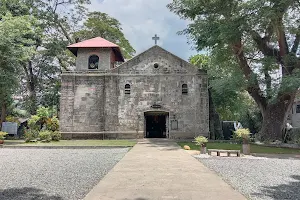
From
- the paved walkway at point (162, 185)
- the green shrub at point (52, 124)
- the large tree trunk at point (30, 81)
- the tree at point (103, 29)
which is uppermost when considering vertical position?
the tree at point (103, 29)

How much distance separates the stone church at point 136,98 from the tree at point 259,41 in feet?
11.4

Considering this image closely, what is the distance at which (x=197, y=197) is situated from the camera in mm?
5023

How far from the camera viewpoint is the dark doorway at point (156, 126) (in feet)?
76.9

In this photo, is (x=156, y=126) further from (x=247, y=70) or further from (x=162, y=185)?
(x=162, y=185)

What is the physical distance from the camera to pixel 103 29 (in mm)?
32844

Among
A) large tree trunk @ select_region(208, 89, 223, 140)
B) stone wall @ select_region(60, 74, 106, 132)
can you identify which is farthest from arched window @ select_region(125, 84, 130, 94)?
large tree trunk @ select_region(208, 89, 223, 140)

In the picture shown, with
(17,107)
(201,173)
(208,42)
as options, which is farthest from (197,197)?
(17,107)

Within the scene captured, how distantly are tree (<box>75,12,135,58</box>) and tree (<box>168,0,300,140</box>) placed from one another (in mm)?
15047

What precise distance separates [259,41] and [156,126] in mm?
10916

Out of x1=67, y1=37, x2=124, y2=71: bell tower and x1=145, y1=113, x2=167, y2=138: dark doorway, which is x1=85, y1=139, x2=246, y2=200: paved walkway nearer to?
x1=145, y1=113, x2=167, y2=138: dark doorway

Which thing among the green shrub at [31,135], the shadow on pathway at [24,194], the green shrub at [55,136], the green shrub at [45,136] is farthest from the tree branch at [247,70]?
the shadow on pathway at [24,194]

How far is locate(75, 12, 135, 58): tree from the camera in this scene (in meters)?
32.5

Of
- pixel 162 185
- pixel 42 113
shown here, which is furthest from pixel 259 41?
pixel 42 113

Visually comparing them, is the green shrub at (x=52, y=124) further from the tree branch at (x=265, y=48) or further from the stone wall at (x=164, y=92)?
the tree branch at (x=265, y=48)
